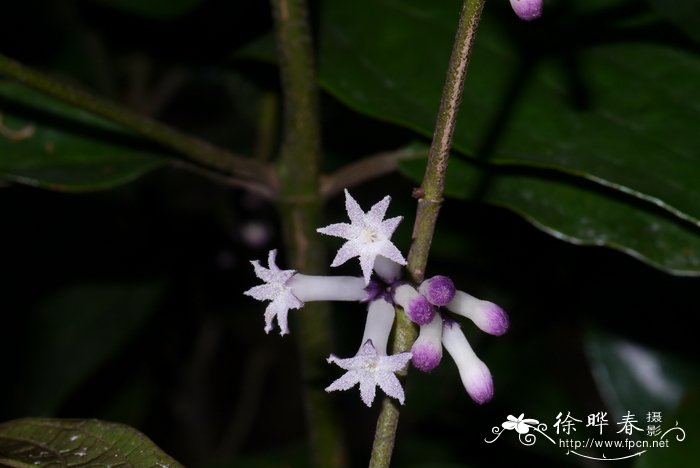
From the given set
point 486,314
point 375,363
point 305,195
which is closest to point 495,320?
point 486,314

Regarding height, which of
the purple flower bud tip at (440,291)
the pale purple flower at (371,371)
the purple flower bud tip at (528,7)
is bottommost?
the pale purple flower at (371,371)

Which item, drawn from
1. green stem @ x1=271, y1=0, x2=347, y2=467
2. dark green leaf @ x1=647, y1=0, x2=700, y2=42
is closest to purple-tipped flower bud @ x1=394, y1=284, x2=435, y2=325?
green stem @ x1=271, y1=0, x2=347, y2=467

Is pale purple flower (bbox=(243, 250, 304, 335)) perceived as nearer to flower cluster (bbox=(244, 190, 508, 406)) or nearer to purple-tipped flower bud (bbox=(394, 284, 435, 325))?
flower cluster (bbox=(244, 190, 508, 406))

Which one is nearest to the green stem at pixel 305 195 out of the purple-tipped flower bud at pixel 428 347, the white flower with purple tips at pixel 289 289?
the white flower with purple tips at pixel 289 289

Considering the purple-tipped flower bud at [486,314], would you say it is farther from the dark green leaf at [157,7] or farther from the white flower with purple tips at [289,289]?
the dark green leaf at [157,7]

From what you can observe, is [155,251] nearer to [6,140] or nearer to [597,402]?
[6,140]

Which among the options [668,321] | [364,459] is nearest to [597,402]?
[364,459]
